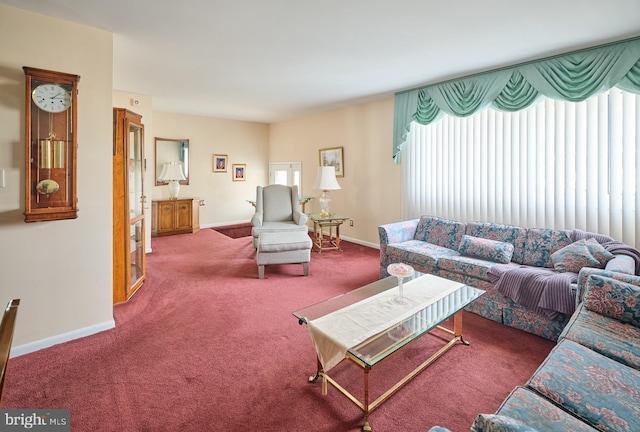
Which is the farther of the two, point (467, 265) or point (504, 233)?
point (504, 233)

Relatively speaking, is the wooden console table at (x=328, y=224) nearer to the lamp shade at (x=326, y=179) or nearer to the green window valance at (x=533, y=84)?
the lamp shade at (x=326, y=179)

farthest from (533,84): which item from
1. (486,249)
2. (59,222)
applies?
A: (59,222)

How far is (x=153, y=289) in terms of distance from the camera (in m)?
3.56

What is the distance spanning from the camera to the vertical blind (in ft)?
9.78

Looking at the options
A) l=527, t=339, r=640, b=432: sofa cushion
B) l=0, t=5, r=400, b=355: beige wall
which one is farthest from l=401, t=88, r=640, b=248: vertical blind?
l=0, t=5, r=400, b=355: beige wall

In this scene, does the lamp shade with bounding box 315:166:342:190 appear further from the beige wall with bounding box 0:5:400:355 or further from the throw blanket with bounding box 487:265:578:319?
the beige wall with bounding box 0:5:400:355

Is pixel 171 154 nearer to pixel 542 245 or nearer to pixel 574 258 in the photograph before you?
pixel 542 245

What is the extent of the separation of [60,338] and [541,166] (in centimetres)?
479

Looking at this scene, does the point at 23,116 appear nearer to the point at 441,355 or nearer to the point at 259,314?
the point at 259,314

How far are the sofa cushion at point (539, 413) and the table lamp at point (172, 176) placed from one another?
667cm

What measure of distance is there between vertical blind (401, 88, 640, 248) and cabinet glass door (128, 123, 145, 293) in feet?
12.3

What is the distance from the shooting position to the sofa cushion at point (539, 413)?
3.73ft

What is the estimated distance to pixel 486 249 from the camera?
3191mm

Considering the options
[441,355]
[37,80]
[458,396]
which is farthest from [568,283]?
[37,80]
